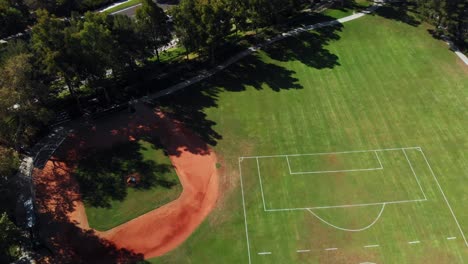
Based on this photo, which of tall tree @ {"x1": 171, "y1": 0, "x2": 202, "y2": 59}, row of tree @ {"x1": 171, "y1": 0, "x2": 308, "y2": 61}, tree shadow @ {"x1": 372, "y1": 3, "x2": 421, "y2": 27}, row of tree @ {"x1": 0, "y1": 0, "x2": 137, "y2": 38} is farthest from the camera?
tree shadow @ {"x1": 372, "y1": 3, "x2": 421, "y2": 27}

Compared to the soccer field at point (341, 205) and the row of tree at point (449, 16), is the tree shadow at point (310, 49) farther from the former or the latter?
the soccer field at point (341, 205)

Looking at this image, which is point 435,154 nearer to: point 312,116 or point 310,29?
point 312,116

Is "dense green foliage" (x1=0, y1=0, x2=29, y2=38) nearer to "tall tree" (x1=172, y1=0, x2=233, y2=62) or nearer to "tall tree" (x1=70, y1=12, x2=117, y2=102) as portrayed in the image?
"tall tree" (x1=70, y1=12, x2=117, y2=102)

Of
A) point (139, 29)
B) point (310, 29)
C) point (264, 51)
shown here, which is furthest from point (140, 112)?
point (310, 29)

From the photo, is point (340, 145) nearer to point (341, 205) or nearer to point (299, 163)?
point (299, 163)

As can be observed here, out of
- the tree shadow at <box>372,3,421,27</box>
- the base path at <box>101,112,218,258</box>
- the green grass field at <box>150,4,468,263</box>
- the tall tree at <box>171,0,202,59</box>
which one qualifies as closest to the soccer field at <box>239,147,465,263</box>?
the green grass field at <box>150,4,468,263</box>

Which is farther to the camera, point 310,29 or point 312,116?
point 310,29
